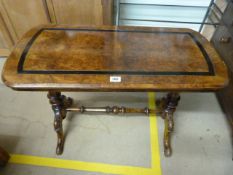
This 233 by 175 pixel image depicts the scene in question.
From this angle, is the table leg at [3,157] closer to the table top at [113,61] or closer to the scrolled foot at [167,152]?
the table top at [113,61]

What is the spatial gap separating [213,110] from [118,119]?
858mm

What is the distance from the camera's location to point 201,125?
143cm

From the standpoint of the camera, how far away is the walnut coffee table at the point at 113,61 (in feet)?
2.55

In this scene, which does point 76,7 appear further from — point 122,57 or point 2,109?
point 2,109

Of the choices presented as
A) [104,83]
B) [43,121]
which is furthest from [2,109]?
[104,83]

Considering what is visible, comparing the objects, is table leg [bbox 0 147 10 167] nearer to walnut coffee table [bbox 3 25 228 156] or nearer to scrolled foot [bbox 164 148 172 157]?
walnut coffee table [bbox 3 25 228 156]

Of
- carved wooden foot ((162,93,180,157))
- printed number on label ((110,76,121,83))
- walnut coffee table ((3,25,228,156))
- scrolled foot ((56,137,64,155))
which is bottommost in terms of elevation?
scrolled foot ((56,137,64,155))

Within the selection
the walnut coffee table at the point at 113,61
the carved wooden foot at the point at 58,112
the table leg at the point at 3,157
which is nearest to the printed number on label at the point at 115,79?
the walnut coffee table at the point at 113,61

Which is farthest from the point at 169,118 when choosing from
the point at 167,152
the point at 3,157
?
the point at 3,157

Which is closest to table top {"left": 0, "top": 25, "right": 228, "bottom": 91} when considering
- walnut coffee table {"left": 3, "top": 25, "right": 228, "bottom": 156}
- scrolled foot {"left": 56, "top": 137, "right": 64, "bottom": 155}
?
walnut coffee table {"left": 3, "top": 25, "right": 228, "bottom": 156}

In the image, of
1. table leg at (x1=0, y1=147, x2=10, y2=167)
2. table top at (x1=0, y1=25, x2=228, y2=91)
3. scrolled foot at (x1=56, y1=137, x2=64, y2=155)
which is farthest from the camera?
scrolled foot at (x1=56, y1=137, x2=64, y2=155)

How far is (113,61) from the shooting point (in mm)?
879

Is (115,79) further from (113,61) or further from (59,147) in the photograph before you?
(59,147)

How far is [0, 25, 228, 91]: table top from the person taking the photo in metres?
0.78
